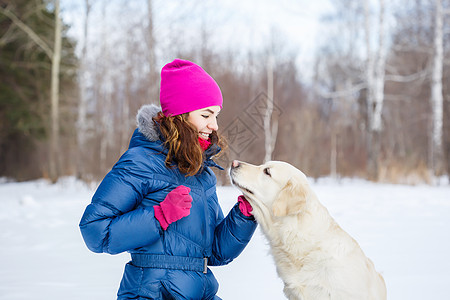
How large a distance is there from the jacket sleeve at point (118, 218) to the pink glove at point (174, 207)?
4 centimetres

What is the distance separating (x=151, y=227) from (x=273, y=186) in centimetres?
78

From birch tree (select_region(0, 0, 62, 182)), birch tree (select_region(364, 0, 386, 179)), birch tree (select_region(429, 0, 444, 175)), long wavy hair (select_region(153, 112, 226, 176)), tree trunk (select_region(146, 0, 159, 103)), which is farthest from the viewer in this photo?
birch tree (select_region(0, 0, 62, 182))

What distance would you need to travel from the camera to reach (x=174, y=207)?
1745mm

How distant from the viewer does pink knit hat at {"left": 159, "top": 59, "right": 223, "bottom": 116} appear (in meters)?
2.00

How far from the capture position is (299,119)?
1269cm

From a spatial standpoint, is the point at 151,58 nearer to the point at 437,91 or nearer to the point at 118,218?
the point at 437,91

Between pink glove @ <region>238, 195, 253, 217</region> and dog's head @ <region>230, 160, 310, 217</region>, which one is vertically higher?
dog's head @ <region>230, 160, 310, 217</region>

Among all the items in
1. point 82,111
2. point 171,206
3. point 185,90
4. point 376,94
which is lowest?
point 82,111

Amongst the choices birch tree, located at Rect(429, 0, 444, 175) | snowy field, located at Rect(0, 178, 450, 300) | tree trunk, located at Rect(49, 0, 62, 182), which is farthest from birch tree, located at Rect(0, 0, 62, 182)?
birch tree, located at Rect(429, 0, 444, 175)

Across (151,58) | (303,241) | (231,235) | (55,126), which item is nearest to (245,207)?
(231,235)

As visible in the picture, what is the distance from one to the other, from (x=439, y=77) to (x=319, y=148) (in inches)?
153

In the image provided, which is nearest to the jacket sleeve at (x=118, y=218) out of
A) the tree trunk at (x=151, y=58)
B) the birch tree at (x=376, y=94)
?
the tree trunk at (x=151, y=58)

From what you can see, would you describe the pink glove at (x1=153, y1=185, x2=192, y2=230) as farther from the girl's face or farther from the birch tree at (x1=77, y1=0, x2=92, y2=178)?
the birch tree at (x1=77, y1=0, x2=92, y2=178)

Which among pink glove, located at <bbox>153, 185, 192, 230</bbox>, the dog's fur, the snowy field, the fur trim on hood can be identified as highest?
the fur trim on hood
